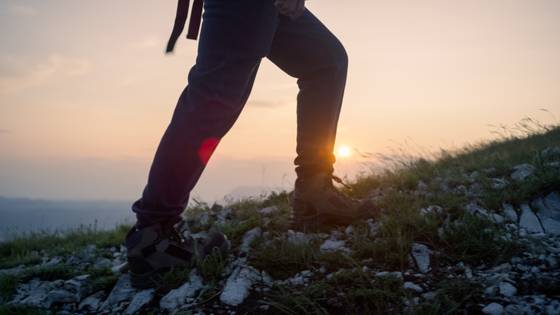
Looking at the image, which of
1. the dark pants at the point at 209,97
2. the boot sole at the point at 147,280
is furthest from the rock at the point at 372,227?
the boot sole at the point at 147,280

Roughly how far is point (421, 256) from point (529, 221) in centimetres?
116

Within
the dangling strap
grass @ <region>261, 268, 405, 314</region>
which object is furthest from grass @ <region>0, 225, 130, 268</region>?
grass @ <region>261, 268, 405, 314</region>

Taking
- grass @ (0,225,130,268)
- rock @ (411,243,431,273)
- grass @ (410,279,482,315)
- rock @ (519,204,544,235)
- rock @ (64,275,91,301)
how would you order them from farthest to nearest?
grass @ (0,225,130,268)
rock @ (519,204,544,235)
rock @ (64,275,91,301)
rock @ (411,243,431,273)
grass @ (410,279,482,315)

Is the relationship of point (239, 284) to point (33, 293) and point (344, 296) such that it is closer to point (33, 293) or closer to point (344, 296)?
point (344, 296)

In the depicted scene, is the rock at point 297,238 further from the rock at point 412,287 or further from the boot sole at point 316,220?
the rock at point 412,287

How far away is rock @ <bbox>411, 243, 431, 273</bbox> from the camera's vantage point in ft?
8.61

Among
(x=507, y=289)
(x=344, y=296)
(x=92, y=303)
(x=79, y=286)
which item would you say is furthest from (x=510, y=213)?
(x=79, y=286)

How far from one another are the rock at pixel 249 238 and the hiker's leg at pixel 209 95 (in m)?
0.85

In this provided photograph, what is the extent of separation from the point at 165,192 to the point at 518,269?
7.13 feet

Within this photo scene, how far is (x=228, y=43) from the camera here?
2354mm

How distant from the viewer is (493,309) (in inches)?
80.4

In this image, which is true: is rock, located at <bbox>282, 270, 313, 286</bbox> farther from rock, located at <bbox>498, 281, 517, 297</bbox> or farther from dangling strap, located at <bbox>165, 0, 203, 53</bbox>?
dangling strap, located at <bbox>165, 0, 203, 53</bbox>

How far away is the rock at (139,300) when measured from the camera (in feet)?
8.36

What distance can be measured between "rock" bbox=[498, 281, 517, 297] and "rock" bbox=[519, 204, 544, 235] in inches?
42.7
